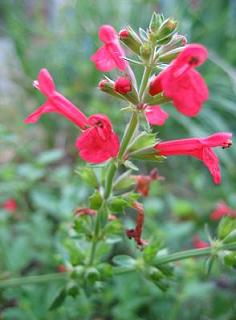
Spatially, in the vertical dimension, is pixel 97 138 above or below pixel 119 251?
above

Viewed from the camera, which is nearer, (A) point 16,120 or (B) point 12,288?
(B) point 12,288

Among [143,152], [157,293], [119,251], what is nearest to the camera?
[143,152]

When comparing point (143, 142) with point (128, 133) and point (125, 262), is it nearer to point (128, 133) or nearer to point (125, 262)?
point (128, 133)

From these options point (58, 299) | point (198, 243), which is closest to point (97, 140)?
point (58, 299)

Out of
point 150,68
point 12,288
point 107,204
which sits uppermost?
point 150,68

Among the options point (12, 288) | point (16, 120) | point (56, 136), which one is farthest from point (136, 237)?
point (16, 120)

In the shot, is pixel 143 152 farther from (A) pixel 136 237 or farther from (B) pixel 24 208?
(B) pixel 24 208
